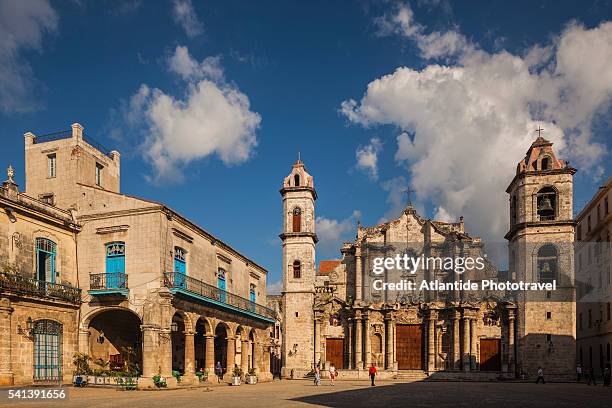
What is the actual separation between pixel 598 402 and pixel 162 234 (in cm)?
2026

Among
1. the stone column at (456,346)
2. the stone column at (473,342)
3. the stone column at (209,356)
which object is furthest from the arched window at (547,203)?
the stone column at (209,356)

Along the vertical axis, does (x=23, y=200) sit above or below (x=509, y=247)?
above

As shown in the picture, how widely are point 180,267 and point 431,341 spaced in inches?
890

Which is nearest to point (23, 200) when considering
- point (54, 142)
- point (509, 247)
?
point (54, 142)

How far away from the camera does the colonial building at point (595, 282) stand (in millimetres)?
40781

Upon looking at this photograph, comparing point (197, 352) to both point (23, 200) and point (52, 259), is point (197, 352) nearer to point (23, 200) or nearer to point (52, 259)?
point (52, 259)

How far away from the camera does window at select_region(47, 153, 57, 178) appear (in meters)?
30.1

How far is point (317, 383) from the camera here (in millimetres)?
32375

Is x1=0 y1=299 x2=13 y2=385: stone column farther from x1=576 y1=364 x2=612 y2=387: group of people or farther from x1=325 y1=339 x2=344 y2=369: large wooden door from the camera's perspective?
x1=576 y1=364 x2=612 y2=387: group of people

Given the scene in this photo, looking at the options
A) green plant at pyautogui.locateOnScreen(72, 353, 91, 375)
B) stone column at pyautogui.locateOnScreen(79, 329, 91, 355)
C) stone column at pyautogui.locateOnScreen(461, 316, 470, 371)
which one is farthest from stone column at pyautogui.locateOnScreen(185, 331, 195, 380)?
stone column at pyautogui.locateOnScreen(461, 316, 470, 371)

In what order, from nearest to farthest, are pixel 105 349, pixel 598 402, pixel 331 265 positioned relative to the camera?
pixel 598 402 < pixel 105 349 < pixel 331 265

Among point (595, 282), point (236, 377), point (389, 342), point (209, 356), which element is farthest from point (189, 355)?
point (595, 282)

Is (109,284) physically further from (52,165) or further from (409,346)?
(409,346)

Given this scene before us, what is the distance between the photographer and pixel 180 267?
30.1 m
